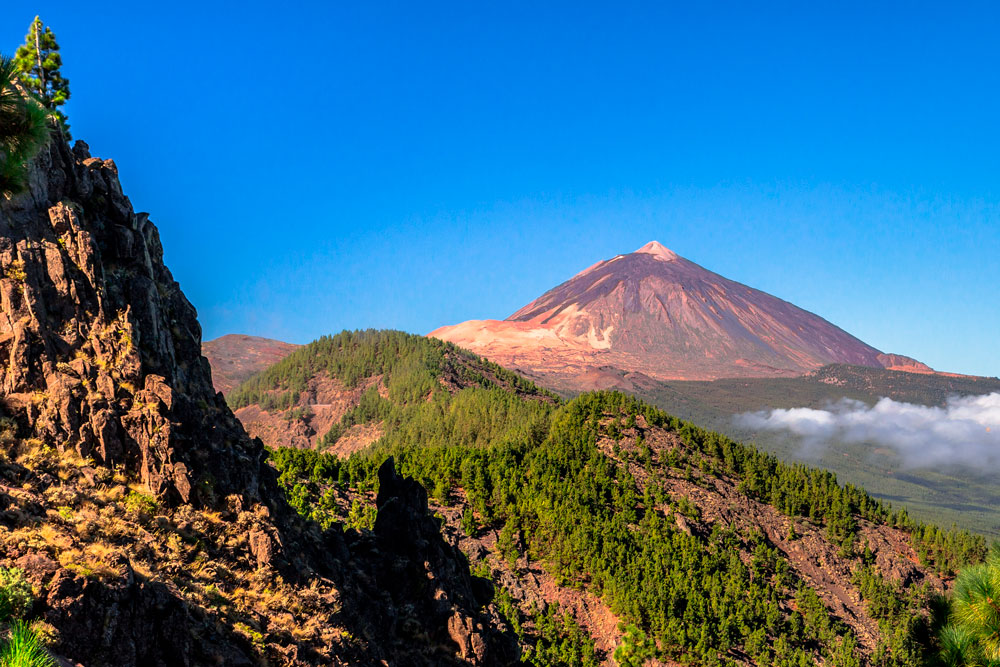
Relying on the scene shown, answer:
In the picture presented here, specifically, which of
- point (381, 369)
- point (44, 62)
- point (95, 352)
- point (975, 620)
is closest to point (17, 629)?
point (95, 352)

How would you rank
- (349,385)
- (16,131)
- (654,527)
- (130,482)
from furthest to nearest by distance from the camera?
(349,385)
(654,527)
(130,482)
(16,131)

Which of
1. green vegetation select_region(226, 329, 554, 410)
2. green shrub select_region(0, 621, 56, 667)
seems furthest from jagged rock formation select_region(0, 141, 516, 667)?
green vegetation select_region(226, 329, 554, 410)

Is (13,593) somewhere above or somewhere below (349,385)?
below

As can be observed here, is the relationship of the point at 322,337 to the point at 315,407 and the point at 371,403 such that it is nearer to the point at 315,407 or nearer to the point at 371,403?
the point at 315,407

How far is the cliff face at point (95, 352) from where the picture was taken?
17.9m

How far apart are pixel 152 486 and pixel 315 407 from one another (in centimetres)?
11676

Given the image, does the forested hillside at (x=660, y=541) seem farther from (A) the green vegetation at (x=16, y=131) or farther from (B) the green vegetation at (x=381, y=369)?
(B) the green vegetation at (x=381, y=369)

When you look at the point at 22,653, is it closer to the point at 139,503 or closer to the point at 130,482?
the point at 139,503

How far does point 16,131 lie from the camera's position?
39.0 ft

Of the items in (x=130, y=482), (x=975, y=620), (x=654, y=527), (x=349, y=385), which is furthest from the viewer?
(x=349, y=385)

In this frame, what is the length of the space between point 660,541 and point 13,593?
56.8 m

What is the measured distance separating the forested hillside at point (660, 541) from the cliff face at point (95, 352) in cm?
2624

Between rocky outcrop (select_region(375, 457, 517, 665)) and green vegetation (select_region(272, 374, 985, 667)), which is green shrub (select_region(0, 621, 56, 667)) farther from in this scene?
green vegetation (select_region(272, 374, 985, 667))

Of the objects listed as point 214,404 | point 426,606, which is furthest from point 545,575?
point 214,404
